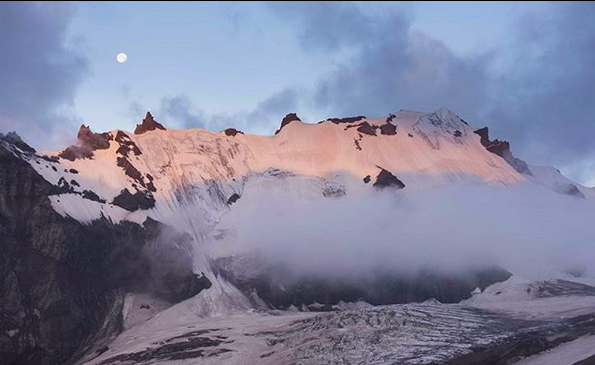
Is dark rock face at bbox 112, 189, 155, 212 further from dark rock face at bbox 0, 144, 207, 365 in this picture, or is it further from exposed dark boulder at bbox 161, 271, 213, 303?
exposed dark boulder at bbox 161, 271, 213, 303

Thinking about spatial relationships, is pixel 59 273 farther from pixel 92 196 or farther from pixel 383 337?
pixel 383 337

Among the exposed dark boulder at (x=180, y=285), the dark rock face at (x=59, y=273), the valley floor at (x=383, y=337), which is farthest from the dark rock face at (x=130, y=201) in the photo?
the valley floor at (x=383, y=337)

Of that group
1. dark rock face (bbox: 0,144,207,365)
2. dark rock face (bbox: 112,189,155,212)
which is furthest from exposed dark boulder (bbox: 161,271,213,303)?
dark rock face (bbox: 112,189,155,212)

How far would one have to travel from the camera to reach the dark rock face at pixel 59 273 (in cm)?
14850

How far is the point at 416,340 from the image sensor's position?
427 feet

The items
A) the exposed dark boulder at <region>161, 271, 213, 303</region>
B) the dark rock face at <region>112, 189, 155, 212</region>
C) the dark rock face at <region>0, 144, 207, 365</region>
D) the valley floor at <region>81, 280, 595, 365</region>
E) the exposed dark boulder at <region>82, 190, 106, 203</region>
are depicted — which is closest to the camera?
the valley floor at <region>81, 280, 595, 365</region>

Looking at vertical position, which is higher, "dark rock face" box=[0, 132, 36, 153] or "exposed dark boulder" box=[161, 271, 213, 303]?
"dark rock face" box=[0, 132, 36, 153]

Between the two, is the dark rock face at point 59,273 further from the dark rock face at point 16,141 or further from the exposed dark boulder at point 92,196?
the dark rock face at point 16,141

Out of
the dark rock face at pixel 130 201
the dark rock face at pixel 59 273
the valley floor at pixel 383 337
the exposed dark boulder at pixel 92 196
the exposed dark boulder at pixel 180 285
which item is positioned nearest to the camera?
the valley floor at pixel 383 337

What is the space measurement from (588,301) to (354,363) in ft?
244

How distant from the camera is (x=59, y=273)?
159500 millimetres

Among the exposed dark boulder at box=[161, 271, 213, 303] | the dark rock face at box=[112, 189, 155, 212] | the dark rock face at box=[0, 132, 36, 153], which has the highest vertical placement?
the dark rock face at box=[0, 132, 36, 153]

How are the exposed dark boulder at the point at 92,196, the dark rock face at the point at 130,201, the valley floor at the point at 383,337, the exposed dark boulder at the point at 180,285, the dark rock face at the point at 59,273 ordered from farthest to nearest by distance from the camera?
the dark rock face at the point at 130,201 → the exposed dark boulder at the point at 92,196 → the exposed dark boulder at the point at 180,285 → the dark rock face at the point at 59,273 → the valley floor at the point at 383,337

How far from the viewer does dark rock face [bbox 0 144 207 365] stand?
148 meters
